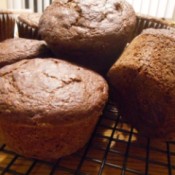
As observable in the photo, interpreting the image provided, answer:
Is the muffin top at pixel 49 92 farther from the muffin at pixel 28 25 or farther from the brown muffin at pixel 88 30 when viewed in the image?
the muffin at pixel 28 25

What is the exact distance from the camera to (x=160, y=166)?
28.6 inches

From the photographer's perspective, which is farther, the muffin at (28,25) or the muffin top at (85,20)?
the muffin at (28,25)

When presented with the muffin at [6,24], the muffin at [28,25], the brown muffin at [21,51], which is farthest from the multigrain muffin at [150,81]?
the muffin at [6,24]

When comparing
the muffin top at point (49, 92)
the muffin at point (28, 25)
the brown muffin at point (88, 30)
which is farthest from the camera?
the muffin at point (28, 25)

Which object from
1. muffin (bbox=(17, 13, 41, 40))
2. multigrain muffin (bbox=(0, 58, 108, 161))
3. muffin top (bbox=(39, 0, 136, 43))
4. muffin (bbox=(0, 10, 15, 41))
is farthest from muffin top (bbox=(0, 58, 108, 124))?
muffin (bbox=(0, 10, 15, 41))

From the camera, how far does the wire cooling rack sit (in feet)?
2.22

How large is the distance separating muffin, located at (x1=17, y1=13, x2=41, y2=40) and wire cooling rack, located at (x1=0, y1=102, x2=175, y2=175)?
458mm

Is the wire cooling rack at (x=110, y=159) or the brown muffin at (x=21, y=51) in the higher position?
the brown muffin at (x=21, y=51)

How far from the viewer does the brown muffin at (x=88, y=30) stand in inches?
30.1

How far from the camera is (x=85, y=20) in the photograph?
2.64 feet

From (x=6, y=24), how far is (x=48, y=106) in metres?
0.65

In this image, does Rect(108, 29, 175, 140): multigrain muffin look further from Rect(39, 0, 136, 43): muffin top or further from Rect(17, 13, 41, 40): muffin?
Rect(17, 13, 41, 40): muffin

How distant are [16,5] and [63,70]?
2.45 metres

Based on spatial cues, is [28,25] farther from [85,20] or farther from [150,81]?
[150,81]
